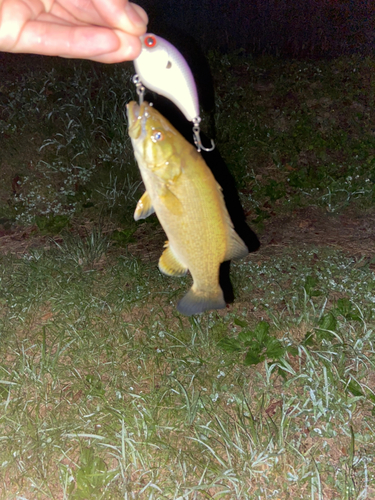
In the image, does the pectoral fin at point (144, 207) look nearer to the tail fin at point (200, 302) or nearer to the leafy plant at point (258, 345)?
the tail fin at point (200, 302)

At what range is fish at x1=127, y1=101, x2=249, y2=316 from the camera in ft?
4.77

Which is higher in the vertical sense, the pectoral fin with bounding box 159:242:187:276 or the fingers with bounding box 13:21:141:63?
the fingers with bounding box 13:21:141:63

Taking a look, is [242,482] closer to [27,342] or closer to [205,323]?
[205,323]

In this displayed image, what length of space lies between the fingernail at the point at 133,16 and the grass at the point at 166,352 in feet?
7.91

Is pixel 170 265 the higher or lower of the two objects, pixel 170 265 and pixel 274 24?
the lower

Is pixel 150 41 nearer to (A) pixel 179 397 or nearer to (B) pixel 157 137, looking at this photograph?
(B) pixel 157 137

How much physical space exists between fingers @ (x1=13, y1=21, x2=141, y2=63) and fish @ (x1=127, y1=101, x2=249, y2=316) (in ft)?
0.61

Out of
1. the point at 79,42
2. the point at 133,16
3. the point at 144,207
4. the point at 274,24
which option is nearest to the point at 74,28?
the point at 79,42

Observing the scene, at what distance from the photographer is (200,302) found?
5.55 ft

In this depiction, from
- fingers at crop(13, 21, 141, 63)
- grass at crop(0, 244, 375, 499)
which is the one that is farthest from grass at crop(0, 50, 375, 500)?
fingers at crop(13, 21, 141, 63)

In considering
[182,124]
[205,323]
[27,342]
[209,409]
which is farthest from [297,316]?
[182,124]

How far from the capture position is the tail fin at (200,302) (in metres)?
1.68

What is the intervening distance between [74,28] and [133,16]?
0.23 m

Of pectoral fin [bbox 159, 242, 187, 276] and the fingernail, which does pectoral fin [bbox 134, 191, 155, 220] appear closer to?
pectoral fin [bbox 159, 242, 187, 276]
